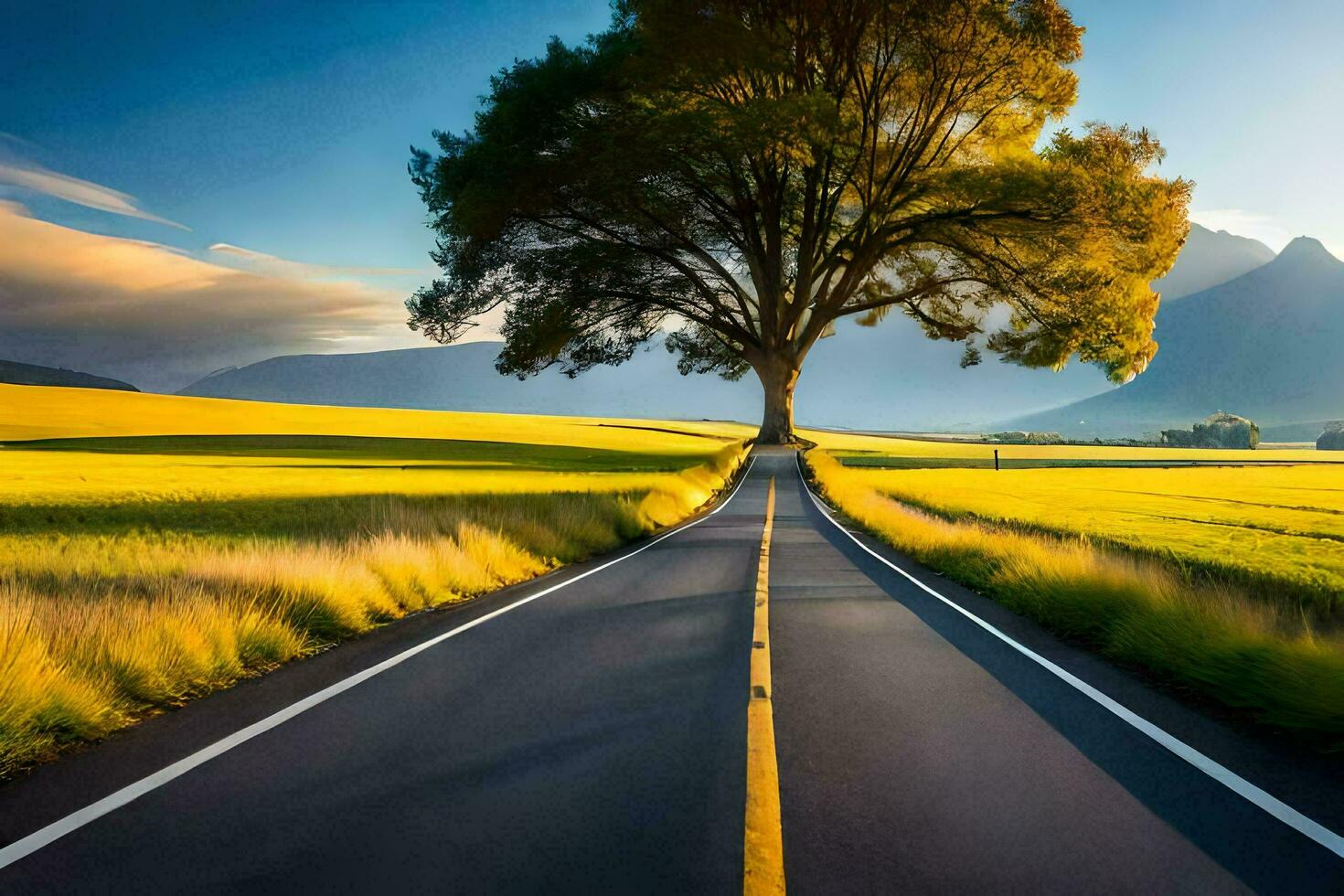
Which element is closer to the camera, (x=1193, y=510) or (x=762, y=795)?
(x=762, y=795)

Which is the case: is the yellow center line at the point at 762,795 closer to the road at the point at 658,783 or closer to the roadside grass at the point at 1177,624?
the road at the point at 658,783

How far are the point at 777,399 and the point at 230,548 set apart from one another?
99.8 ft

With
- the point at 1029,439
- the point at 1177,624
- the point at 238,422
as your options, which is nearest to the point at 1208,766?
the point at 1177,624

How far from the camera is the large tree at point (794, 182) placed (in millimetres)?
A: 30250

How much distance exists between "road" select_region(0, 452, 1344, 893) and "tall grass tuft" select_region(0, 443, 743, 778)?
38 centimetres

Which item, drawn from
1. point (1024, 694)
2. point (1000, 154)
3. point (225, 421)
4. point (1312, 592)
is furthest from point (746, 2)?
point (225, 421)

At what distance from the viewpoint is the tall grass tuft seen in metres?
5.66

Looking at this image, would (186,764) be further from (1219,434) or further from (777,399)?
(1219,434)

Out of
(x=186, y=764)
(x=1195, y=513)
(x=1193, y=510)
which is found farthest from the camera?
(x=1193, y=510)

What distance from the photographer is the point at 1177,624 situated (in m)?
7.90

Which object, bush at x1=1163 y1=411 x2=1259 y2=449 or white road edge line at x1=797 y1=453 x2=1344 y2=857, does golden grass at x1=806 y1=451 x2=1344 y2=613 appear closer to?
white road edge line at x1=797 y1=453 x2=1344 y2=857

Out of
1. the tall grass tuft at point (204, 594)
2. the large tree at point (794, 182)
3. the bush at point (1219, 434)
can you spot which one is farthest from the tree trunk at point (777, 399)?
the bush at point (1219, 434)

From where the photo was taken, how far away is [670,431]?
3625 inches

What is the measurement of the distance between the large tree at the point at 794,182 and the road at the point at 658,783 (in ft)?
81.3
